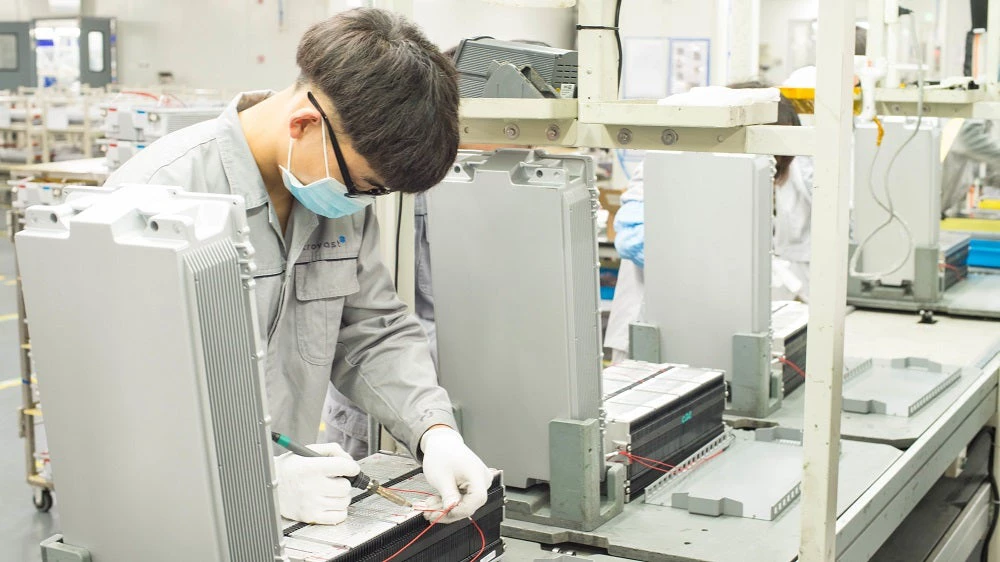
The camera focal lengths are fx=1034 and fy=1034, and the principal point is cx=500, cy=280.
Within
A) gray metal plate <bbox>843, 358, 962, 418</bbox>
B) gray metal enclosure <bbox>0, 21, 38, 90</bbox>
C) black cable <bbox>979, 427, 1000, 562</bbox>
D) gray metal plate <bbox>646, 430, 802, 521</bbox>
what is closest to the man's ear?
gray metal plate <bbox>646, 430, 802, 521</bbox>

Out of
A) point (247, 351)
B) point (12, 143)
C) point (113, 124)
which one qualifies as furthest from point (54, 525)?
point (12, 143)

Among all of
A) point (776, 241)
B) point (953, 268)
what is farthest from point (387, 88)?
point (953, 268)

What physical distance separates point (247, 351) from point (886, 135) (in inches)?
122

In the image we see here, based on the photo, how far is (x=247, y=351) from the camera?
1.10 m

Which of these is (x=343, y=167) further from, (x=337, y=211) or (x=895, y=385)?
(x=895, y=385)

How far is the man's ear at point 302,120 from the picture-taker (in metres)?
1.42

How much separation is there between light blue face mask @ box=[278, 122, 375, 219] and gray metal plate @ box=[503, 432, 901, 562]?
2.16 ft

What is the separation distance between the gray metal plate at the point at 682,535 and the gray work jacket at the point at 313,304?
1.11ft

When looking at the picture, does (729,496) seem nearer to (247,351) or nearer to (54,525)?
(247,351)

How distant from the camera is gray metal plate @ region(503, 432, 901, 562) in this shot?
67.6 inches

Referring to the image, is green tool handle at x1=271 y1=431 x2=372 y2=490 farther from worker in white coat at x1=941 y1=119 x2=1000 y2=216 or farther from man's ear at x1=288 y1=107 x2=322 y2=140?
worker in white coat at x1=941 y1=119 x2=1000 y2=216

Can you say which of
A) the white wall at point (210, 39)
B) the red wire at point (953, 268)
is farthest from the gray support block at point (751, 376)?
the white wall at point (210, 39)

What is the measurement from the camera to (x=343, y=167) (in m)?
1.46

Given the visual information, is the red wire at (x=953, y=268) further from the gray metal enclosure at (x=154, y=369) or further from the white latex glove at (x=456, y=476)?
the gray metal enclosure at (x=154, y=369)
